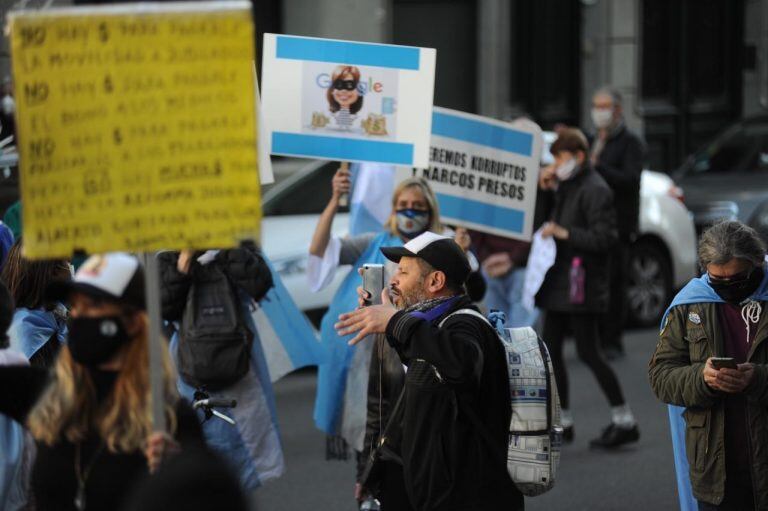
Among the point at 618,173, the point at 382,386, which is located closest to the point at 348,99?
the point at 382,386

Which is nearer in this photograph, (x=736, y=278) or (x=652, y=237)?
(x=736, y=278)

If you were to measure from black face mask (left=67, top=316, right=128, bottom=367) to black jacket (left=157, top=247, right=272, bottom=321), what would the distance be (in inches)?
108

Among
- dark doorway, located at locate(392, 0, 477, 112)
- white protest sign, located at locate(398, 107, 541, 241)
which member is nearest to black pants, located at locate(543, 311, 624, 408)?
white protest sign, located at locate(398, 107, 541, 241)

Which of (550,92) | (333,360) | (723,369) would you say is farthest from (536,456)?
(550,92)

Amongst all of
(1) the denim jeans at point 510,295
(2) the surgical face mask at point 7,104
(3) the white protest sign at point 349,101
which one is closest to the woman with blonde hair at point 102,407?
(3) the white protest sign at point 349,101

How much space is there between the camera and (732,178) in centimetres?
1415

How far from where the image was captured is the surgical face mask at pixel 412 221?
6719 millimetres

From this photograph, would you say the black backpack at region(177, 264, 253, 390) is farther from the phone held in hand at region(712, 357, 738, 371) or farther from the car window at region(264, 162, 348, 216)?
the car window at region(264, 162, 348, 216)

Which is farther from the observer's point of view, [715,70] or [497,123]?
[715,70]

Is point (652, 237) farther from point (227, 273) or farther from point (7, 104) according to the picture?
point (227, 273)

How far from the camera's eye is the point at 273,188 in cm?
1148

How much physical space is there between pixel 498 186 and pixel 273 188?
13.4 ft

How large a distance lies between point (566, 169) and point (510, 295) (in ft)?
3.74

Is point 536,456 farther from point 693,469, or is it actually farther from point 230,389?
point 230,389
